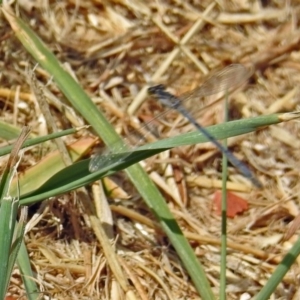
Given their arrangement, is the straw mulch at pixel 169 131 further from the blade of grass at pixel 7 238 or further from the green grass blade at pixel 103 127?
the blade of grass at pixel 7 238

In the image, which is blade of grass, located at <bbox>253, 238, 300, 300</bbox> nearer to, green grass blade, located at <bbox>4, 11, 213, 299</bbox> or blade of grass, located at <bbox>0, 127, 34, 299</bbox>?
green grass blade, located at <bbox>4, 11, 213, 299</bbox>

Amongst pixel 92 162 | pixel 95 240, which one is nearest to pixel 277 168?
pixel 95 240

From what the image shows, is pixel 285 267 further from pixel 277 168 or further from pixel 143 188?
pixel 277 168

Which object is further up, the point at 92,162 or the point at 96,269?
the point at 92,162

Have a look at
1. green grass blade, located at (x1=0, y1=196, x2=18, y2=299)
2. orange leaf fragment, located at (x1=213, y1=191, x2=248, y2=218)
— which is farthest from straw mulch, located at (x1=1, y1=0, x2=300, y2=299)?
green grass blade, located at (x1=0, y1=196, x2=18, y2=299)

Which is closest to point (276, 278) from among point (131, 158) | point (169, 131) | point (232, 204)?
point (131, 158)

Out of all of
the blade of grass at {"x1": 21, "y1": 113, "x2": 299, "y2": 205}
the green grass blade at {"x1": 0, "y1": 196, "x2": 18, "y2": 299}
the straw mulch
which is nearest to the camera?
the green grass blade at {"x1": 0, "y1": 196, "x2": 18, "y2": 299}
